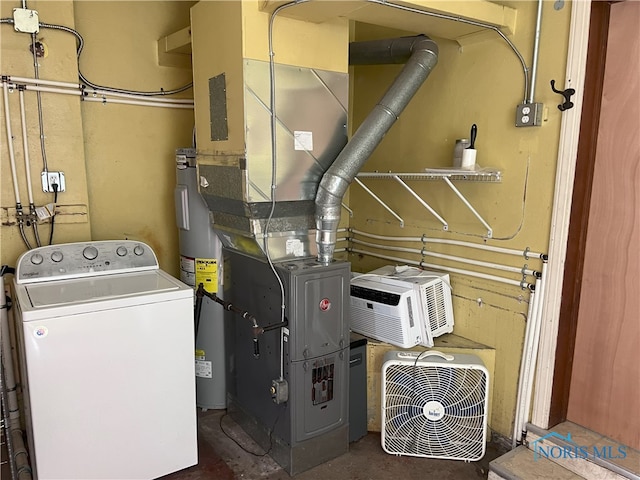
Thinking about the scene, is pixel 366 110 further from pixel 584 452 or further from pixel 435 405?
pixel 584 452

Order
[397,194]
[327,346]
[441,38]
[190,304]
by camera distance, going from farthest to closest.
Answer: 1. [397,194]
2. [441,38]
3. [327,346]
4. [190,304]

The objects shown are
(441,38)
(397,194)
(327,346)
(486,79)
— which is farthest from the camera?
(397,194)

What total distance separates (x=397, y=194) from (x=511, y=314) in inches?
39.9

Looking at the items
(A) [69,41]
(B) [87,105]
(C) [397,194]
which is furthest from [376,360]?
(A) [69,41]

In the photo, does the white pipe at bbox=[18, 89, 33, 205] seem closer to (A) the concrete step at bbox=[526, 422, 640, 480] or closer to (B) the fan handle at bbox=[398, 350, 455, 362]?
(B) the fan handle at bbox=[398, 350, 455, 362]

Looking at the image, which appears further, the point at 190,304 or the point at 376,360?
the point at 376,360

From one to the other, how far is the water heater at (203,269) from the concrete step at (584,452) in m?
1.71

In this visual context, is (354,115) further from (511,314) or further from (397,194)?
(511,314)

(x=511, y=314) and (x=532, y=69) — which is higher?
(x=532, y=69)

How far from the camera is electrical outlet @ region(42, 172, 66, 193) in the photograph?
243cm

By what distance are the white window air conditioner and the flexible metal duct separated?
447mm

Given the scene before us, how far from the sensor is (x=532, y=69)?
2150 millimetres

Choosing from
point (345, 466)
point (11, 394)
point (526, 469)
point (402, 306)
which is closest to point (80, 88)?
point (11, 394)

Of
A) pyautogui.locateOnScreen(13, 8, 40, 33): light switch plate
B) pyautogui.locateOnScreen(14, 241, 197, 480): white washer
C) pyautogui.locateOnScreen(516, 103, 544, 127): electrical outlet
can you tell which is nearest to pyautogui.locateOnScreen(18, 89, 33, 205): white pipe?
pyautogui.locateOnScreen(13, 8, 40, 33): light switch plate
